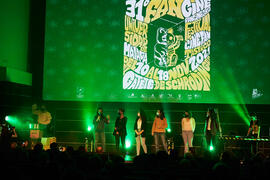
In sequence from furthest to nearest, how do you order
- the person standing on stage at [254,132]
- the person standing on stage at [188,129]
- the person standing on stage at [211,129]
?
the person standing on stage at [188,129] < the person standing on stage at [211,129] < the person standing on stage at [254,132]

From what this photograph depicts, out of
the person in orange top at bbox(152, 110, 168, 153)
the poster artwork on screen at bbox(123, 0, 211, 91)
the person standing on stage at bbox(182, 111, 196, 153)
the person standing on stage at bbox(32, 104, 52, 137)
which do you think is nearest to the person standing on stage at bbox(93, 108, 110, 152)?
the poster artwork on screen at bbox(123, 0, 211, 91)

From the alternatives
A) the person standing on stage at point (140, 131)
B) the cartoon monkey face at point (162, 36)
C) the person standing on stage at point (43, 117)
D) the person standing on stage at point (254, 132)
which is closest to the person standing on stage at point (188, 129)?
the person standing on stage at point (140, 131)

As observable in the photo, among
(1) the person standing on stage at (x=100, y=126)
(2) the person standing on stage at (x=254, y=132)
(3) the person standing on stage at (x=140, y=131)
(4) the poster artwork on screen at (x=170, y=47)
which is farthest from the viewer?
(4) the poster artwork on screen at (x=170, y=47)

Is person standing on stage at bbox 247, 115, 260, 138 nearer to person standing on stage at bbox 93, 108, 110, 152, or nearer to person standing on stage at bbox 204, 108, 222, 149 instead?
person standing on stage at bbox 204, 108, 222, 149

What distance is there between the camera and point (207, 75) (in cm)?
1241

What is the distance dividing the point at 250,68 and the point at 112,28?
5.00m

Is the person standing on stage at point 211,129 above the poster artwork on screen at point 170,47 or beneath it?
beneath

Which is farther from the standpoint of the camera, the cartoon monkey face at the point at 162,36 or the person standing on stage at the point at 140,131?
the cartoon monkey face at the point at 162,36

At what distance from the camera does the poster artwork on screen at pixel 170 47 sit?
40.9 ft

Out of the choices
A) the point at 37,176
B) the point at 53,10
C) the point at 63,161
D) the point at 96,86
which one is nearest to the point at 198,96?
the point at 96,86

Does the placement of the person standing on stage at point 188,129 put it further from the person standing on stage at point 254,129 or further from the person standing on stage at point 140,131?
the person standing on stage at point 254,129

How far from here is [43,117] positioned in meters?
12.7

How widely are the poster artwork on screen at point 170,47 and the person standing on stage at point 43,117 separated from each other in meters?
2.93

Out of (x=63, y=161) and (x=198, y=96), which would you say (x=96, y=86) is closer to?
(x=198, y=96)
